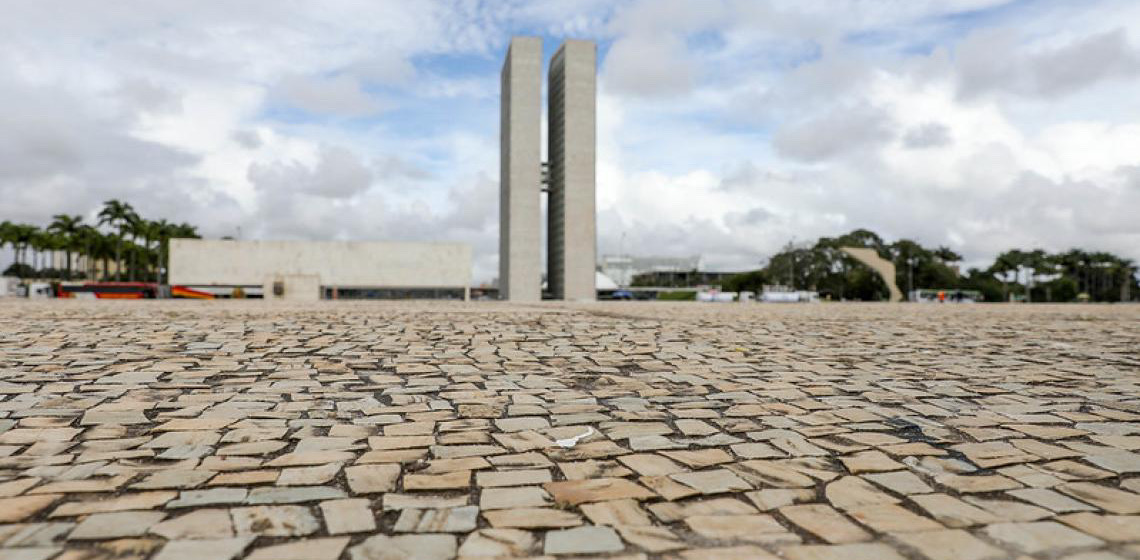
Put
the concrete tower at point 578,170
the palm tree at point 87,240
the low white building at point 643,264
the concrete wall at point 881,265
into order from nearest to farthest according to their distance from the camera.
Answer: the concrete tower at point 578,170 < the palm tree at point 87,240 < the concrete wall at point 881,265 < the low white building at point 643,264

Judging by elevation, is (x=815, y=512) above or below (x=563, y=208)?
below

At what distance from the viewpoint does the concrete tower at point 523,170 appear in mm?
60469

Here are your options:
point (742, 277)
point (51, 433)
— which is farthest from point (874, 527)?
point (742, 277)

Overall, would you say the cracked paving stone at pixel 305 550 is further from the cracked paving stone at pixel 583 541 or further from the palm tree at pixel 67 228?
the palm tree at pixel 67 228

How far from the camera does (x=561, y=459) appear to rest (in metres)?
3.25

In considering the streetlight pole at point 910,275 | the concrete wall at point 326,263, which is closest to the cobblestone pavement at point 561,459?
the concrete wall at point 326,263

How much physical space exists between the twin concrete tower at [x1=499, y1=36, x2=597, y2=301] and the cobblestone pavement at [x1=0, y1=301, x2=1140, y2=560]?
54731 millimetres

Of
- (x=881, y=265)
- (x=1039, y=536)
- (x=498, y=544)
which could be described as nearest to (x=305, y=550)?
(x=498, y=544)

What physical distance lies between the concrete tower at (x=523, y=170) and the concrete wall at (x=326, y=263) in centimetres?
1246

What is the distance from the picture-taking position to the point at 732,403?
464cm

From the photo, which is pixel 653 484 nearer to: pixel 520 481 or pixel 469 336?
pixel 520 481

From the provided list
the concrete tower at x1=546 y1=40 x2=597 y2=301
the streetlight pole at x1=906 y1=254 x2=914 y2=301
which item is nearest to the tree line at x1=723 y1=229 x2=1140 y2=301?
the streetlight pole at x1=906 y1=254 x2=914 y2=301

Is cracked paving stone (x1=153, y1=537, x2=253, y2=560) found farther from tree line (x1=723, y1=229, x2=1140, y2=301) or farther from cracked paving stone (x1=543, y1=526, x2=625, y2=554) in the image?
→ tree line (x1=723, y1=229, x2=1140, y2=301)

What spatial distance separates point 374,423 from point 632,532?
207 centimetres
